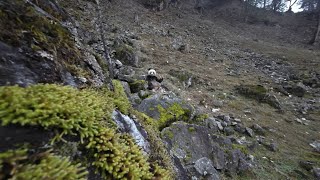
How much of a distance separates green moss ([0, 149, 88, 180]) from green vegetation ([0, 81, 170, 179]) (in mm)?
50

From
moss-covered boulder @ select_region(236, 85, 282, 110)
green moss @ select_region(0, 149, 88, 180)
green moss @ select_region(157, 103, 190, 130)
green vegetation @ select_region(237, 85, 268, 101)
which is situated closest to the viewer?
green moss @ select_region(0, 149, 88, 180)

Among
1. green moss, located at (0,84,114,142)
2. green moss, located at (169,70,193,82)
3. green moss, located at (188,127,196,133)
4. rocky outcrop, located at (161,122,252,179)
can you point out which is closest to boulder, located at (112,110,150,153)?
green moss, located at (0,84,114,142)

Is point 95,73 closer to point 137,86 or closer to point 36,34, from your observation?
Result: point 36,34

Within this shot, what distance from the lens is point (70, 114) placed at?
1.68m

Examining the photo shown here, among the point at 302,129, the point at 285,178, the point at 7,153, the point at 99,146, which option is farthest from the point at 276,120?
the point at 7,153

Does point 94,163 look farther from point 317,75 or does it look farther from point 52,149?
point 317,75

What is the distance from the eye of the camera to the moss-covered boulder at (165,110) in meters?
5.23

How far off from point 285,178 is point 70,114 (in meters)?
6.42

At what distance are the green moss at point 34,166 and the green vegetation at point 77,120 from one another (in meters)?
0.05

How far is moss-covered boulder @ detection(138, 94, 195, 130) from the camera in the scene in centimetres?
523

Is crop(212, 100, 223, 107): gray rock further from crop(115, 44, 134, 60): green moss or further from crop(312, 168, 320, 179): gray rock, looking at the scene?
crop(115, 44, 134, 60): green moss

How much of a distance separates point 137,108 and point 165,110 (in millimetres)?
696

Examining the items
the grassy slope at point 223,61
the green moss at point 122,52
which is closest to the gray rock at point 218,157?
the grassy slope at point 223,61

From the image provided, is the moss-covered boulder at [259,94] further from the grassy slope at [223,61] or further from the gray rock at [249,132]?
the gray rock at [249,132]
